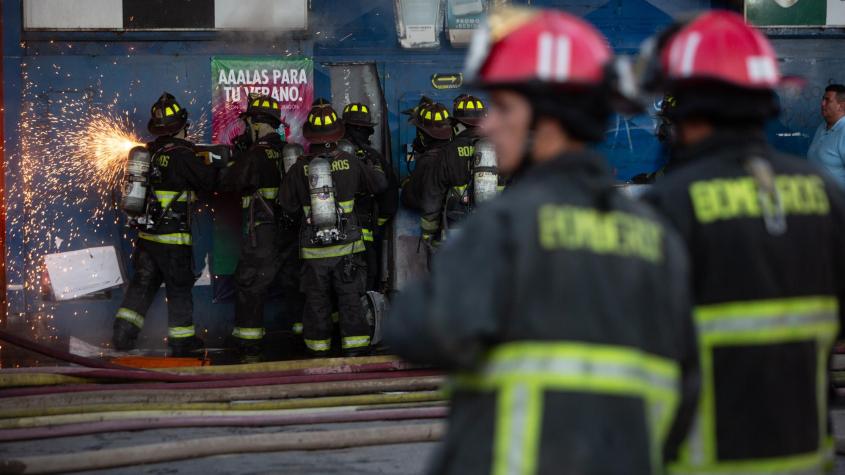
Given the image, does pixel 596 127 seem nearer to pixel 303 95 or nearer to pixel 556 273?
pixel 556 273

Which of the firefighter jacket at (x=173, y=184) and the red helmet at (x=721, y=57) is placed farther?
the firefighter jacket at (x=173, y=184)

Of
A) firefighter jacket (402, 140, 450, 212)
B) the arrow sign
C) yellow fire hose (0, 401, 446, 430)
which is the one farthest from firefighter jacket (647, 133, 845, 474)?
the arrow sign

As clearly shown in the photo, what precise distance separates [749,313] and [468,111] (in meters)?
7.50

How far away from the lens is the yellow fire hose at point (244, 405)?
725 cm

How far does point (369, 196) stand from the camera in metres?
10.5

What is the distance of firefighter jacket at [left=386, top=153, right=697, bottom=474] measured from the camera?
7.41 feet

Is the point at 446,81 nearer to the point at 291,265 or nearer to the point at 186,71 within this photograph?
the point at 291,265

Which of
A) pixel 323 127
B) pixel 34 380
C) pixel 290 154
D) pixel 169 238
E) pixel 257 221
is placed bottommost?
pixel 34 380

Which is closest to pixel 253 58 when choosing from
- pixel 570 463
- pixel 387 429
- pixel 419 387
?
pixel 419 387

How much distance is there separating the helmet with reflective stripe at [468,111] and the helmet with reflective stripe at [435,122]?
0.11 meters

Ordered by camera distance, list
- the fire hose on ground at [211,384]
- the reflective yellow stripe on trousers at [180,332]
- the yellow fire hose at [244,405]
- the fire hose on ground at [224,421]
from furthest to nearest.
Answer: the reflective yellow stripe on trousers at [180,332] → the fire hose on ground at [211,384] → the yellow fire hose at [244,405] → the fire hose on ground at [224,421]

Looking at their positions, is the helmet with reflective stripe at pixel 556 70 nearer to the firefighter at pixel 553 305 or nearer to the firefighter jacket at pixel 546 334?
the firefighter at pixel 553 305

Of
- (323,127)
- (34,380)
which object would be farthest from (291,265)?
(34,380)

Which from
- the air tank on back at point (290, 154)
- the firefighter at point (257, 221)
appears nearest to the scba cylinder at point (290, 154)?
the air tank on back at point (290, 154)
